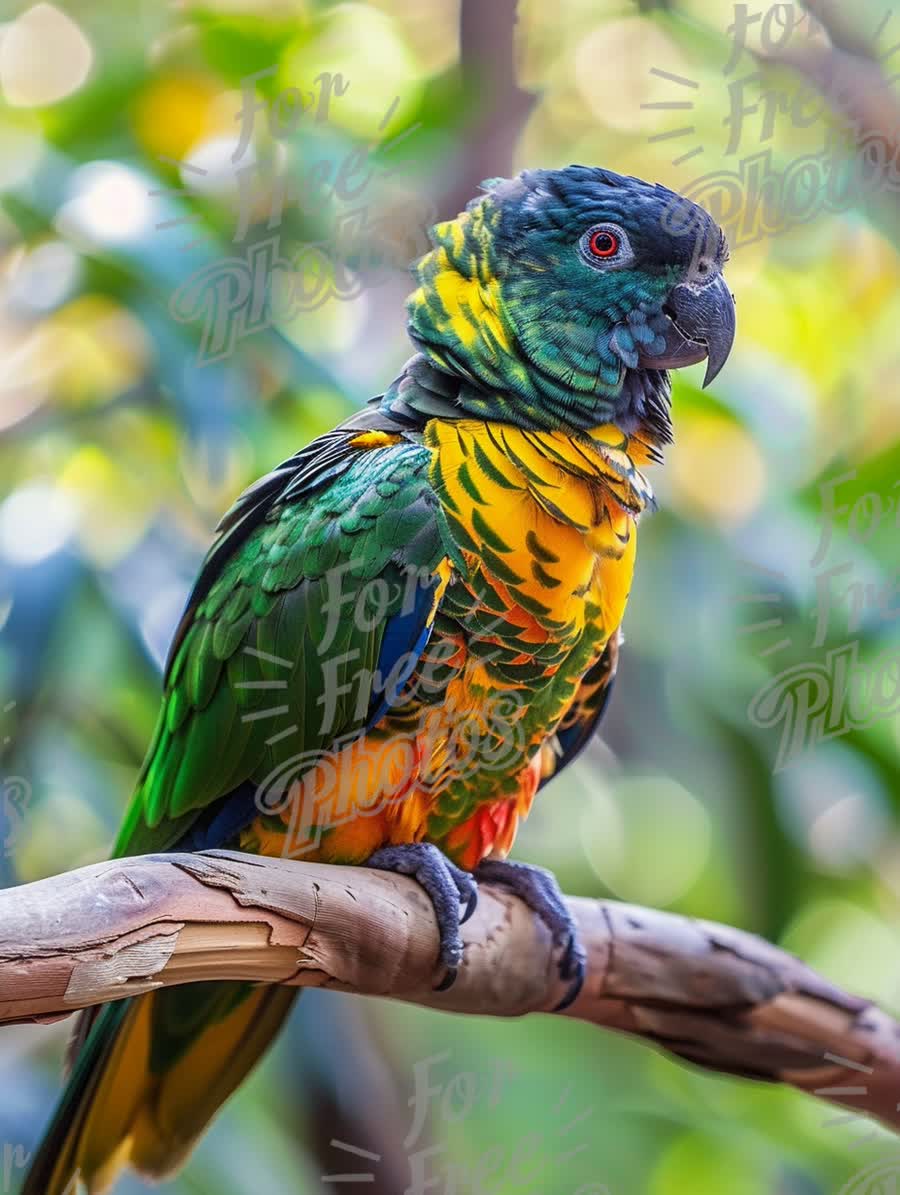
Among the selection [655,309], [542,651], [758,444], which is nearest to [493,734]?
[542,651]

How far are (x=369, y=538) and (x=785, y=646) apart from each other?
118 centimetres

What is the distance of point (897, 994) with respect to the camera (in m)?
Result: 2.40

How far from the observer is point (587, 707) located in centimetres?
168

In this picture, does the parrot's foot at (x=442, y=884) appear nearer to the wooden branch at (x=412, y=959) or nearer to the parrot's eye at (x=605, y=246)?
the wooden branch at (x=412, y=959)

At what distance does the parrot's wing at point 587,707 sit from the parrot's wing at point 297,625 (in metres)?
0.38

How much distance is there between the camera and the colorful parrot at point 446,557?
4.36 feet

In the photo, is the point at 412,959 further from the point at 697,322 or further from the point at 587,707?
the point at 697,322

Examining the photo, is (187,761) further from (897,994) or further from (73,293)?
(897,994)

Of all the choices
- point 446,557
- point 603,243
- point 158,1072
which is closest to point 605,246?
point 603,243

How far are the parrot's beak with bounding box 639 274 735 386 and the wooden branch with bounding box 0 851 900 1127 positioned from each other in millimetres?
727

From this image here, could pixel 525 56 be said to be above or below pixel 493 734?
above

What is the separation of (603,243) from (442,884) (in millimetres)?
792

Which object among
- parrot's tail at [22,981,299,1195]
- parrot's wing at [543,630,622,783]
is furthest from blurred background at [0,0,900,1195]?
parrot's wing at [543,630,622,783]

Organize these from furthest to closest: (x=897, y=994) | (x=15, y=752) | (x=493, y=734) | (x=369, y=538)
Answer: (x=897, y=994), (x=15, y=752), (x=493, y=734), (x=369, y=538)
